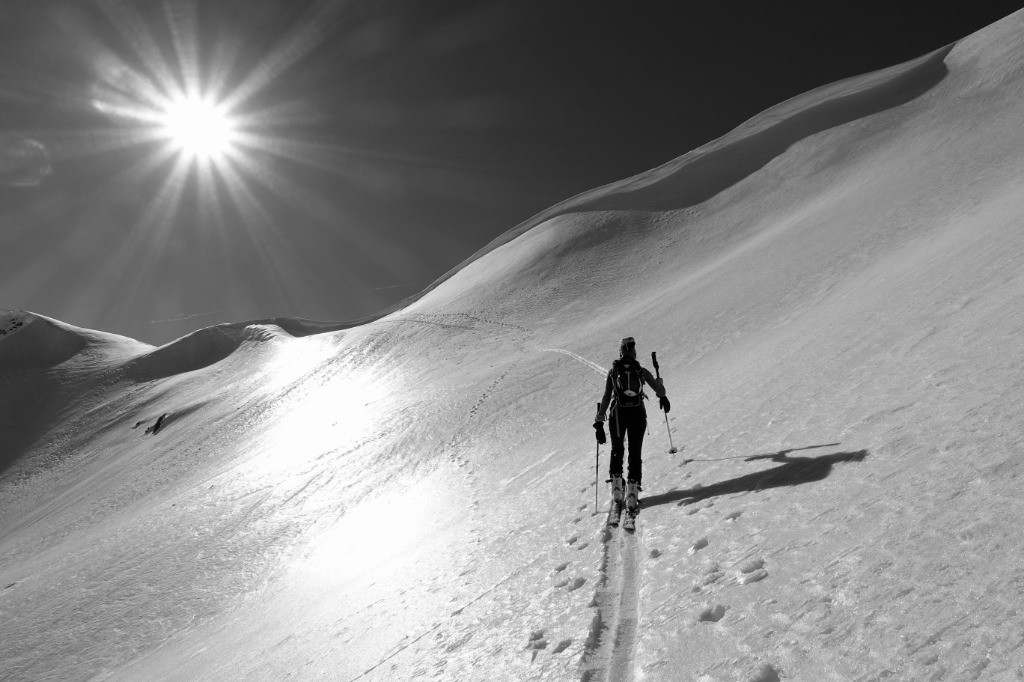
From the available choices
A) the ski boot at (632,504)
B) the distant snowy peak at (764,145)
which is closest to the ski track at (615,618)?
the ski boot at (632,504)

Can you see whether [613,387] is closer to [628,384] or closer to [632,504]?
[628,384]

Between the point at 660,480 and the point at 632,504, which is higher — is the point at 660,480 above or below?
below

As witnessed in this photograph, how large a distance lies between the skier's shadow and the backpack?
4.62ft

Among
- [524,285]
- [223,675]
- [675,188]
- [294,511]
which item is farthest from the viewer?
[675,188]

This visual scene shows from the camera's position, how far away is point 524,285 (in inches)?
1527

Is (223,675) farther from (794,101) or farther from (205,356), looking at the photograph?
(794,101)

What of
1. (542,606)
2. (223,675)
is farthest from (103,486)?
(542,606)

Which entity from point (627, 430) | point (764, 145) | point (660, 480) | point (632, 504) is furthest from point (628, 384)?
point (764, 145)

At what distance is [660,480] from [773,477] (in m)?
2.21

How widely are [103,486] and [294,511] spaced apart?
2554 centimetres

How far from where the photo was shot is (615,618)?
4.88 m

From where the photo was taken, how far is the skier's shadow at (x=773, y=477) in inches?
242

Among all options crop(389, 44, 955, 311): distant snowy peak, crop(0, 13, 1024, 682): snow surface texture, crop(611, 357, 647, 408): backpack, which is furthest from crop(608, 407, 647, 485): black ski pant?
crop(389, 44, 955, 311): distant snowy peak

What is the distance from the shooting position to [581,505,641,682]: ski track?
14.0 feet
